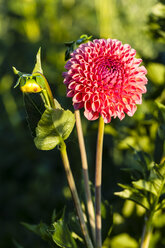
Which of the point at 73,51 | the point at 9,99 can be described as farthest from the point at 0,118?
the point at 73,51

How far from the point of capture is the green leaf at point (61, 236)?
430 millimetres

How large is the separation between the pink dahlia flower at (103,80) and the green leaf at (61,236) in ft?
0.51

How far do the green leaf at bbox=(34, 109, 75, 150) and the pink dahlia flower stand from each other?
26mm

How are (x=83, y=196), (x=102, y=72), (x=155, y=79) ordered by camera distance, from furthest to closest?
(x=155, y=79) → (x=83, y=196) → (x=102, y=72)

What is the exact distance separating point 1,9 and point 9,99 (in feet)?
2.68

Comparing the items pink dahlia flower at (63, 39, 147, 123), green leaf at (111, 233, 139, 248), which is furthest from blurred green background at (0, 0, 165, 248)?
pink dahlia flower at (63, 39, 147, 123)

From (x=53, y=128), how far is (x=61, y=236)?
0.51 ft

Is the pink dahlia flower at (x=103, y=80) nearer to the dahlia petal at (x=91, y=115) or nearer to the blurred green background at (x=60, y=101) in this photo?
the dahlia petal at (x=91, y=115)

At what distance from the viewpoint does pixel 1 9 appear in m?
1.99

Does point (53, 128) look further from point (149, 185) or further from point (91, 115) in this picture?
point (149, 185)

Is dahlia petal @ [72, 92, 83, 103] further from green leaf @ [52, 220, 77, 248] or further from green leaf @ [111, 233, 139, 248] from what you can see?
green leaf @ [111, 233, 139, 248]

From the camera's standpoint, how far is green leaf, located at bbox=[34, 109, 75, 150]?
41cm

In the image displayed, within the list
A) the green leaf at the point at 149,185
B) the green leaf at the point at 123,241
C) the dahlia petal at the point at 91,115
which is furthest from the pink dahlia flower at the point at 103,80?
the green leaf at the point at 123,241

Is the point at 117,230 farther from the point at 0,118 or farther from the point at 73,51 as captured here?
the point at 0,118
